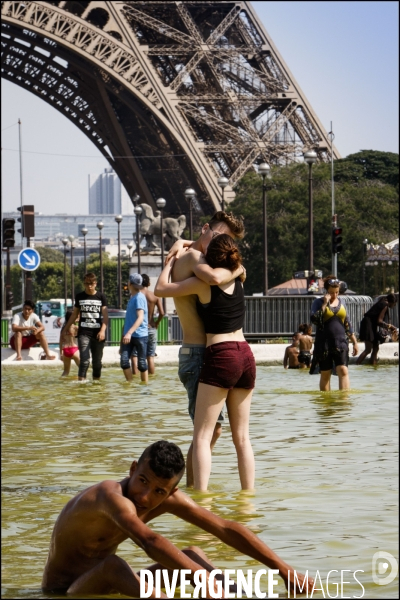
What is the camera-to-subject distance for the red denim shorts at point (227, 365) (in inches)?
253

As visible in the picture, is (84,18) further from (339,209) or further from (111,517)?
(111,517)

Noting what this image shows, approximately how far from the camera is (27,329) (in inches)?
797

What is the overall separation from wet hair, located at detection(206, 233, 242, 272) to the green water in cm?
123

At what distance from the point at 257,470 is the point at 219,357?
1561 millimetres

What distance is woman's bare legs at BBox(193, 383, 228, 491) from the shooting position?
255 inches

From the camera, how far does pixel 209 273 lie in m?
6.41

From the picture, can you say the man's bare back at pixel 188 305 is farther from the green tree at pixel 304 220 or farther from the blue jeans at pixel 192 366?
the green tree at pixel 304 220

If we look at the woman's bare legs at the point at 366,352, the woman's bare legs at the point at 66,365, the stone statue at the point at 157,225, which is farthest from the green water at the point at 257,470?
the stone statue at the point at 157,225

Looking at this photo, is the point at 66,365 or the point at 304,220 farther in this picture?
the point at 304,220

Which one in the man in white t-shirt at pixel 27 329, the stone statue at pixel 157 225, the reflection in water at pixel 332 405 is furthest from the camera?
the stone statue at pixel 157 225

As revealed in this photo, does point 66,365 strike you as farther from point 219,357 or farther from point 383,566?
point 383,566

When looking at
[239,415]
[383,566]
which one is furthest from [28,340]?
[383,566]

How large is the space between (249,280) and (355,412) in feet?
144

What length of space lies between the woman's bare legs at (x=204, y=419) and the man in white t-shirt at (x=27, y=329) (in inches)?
535
